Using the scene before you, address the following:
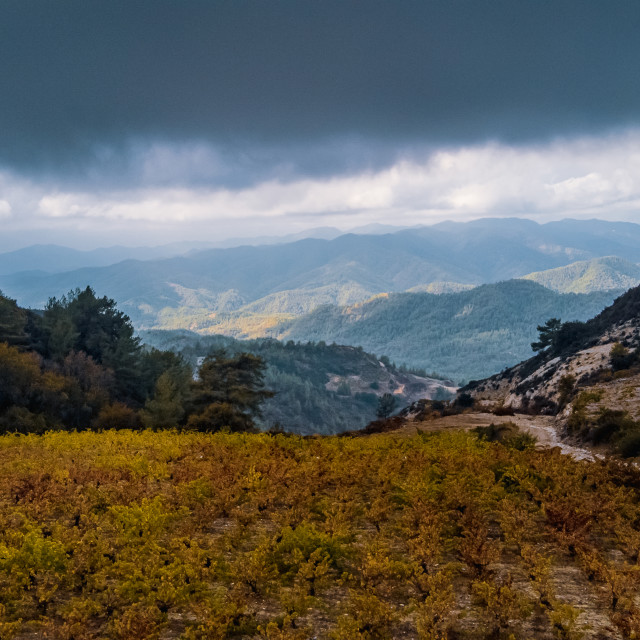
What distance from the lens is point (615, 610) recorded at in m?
7.15

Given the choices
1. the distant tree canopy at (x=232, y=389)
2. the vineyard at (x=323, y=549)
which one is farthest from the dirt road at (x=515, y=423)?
the distant tree canopy at (x=232, y=389)

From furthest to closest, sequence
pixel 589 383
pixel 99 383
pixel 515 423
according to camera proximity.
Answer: pixel 99 383
pixel 589 383
pixel 515 423

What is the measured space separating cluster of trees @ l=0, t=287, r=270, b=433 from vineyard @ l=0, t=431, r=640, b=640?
2808 cm

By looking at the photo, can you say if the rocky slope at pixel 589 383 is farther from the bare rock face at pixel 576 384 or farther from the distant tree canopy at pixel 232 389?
the distant tree canopy at pixel 232 389

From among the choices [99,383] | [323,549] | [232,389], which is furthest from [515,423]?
[99,383]

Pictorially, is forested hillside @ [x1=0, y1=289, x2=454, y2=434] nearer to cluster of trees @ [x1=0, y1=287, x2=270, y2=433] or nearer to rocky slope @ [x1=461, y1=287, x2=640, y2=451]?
cluster of trees @ [x1=0, y1=287, x2=270, y2=433]

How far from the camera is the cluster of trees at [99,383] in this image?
4241cm

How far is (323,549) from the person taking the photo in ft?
27.6

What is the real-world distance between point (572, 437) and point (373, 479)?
1463 cm

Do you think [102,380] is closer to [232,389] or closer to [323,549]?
[232,389]

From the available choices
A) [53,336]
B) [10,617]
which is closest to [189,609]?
[10,617]

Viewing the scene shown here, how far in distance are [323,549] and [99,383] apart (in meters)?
52.4

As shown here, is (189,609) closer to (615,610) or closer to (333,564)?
(333,564)

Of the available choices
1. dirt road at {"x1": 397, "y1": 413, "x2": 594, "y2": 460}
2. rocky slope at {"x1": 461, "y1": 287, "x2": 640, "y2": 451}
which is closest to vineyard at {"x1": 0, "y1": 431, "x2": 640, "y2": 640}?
rocky slope at {"x1": 461, "y1": 287, "x2": 640, "y2": 451}
